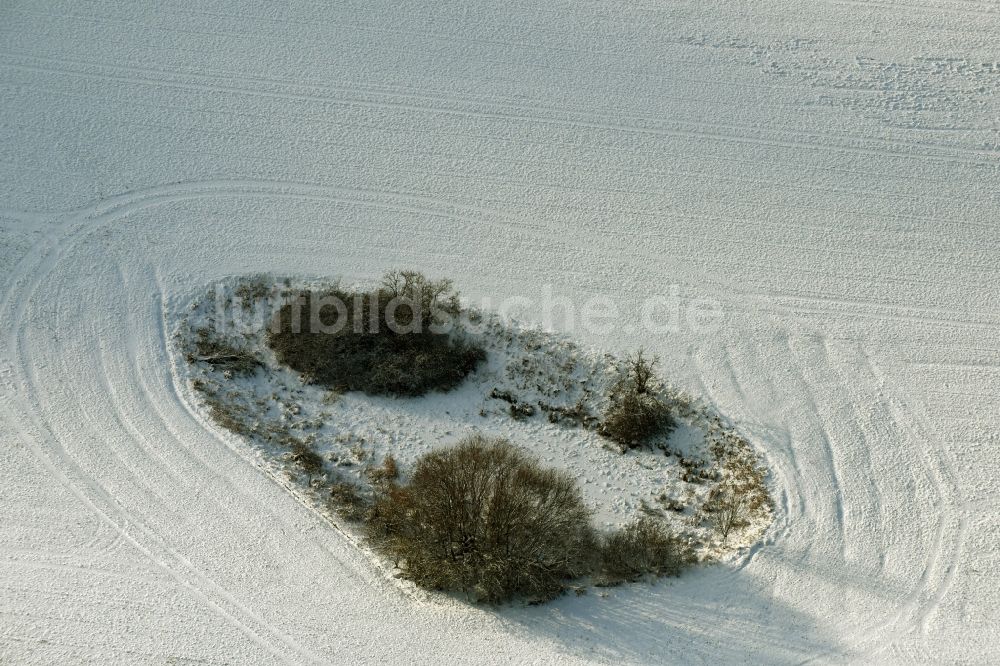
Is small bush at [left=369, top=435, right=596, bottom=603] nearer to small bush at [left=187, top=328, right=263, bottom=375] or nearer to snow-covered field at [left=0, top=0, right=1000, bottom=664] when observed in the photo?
snow-covered field at [left=0, top=0, right=1000, bottom=664]

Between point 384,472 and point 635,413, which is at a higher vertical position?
point 635,413

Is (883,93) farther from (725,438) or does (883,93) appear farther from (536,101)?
(725,438)

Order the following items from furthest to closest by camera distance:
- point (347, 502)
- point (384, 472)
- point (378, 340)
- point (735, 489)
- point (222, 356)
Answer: point (378, 340) → point (222, 356) → point (384, 472) → point (735, 489) → point (347, 502)

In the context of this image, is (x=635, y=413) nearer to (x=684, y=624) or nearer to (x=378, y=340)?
(x=684, y=624)

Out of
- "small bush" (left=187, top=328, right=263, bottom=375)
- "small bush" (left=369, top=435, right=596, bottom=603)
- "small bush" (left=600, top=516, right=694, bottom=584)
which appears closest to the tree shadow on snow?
"small bush" (left=600, top=516, right=694, bottom=584)

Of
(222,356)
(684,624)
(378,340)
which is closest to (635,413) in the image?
(684,624)

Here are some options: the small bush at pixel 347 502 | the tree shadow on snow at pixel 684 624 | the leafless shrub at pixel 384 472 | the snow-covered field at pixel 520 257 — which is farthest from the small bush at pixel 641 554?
the small bush at pixel 347 502

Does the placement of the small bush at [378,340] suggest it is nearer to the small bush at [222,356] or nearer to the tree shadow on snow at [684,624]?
the small bush at [222,356]
